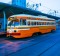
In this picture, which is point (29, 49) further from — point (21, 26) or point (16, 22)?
point (16, 22)

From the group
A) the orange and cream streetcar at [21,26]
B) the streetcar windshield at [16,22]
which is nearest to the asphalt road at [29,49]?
the orange and cream streetcar at [21,26]

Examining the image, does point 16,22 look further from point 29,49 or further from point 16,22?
point 29,49

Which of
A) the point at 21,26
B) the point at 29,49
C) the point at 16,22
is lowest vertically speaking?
the point at 29,49

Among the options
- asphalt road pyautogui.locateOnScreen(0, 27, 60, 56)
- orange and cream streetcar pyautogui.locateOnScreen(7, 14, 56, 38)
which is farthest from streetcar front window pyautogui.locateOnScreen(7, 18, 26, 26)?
asphalt road pyautogui.locateOnScreen(0, 27, 60, 56)

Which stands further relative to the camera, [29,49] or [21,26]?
[21,26]

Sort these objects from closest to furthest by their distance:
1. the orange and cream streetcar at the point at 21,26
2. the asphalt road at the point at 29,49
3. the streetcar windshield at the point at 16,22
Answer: the asphalt road at the point at 29,49 < the orange and cream streetcar at the point at 21,26 < the streetcar windshield at the point at 16,22

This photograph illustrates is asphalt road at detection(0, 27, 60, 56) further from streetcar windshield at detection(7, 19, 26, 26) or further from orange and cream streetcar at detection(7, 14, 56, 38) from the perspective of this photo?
streetcar windshield at detection(7, 19, 26, 26)

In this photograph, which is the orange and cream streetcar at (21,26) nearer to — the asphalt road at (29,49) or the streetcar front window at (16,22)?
the streetcar front window at (16,22)

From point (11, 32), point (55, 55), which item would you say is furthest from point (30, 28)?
point (55, 55)

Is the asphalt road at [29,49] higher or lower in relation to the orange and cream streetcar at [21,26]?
lower

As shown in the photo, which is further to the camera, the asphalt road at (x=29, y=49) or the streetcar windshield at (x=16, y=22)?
the streetcar windshield at (x=16, y=22)

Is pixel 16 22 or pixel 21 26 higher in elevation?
pixel 16 22

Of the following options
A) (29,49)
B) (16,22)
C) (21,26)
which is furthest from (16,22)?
(29,49)

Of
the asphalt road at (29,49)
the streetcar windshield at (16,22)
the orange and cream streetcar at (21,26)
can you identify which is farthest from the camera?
the streetcar windshield at (16,22)
